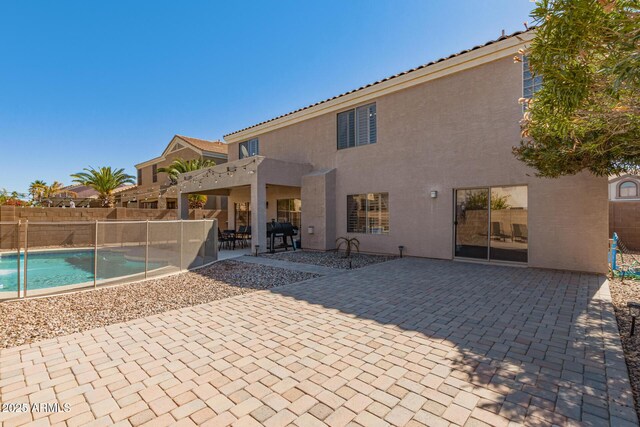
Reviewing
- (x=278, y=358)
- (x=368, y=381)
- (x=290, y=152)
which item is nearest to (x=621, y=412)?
(x=368, y=381)

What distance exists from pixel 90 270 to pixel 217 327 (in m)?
4.91

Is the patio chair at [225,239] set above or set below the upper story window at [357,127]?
below

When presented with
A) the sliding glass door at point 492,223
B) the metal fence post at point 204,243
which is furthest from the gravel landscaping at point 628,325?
the metal fence post at point 204,243

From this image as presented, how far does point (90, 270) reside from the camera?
7137 mm

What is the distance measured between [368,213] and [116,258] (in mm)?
8739

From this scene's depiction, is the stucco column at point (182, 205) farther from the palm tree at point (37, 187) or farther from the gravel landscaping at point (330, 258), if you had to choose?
the palm tree at point (37, 187)

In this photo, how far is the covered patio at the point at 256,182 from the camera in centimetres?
1188

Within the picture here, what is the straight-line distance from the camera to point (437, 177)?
33.7 ft

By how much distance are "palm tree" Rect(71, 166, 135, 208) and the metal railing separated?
43.6 ft

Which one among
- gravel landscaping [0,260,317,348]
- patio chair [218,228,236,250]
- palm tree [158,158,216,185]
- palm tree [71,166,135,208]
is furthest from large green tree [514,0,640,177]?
palm tree [71,166,135,208]

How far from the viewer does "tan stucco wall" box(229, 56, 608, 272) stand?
8008 millimetres

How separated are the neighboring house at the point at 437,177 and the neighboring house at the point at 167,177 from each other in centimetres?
895

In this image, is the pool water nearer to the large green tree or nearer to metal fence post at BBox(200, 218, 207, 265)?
metal fence post at BBox(200, 218, 207, 265)

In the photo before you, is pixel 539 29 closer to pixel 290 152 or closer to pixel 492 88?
pixel 492 88
